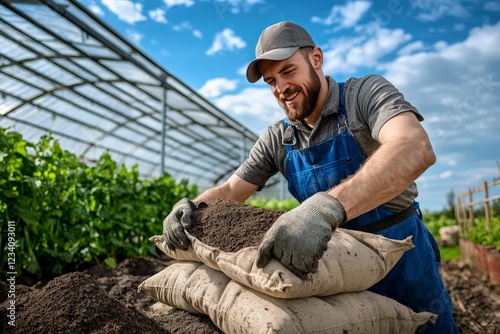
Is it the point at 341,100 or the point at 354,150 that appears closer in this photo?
the point at 354,150

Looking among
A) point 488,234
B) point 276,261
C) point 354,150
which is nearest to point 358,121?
point 354,150

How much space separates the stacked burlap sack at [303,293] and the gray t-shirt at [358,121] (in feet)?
1.78

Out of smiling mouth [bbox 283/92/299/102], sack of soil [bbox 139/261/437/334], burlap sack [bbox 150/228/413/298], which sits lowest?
sack of soil [bbox 139/261/437/334]

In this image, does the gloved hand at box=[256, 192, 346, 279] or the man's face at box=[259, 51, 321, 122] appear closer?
the gloved hand at box=[256, 192, 346, 279]

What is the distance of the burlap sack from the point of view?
160cm

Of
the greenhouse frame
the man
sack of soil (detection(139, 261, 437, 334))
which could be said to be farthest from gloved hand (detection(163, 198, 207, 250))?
the greenhouse frame

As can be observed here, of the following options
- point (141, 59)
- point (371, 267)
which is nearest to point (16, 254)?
point (371, 267)

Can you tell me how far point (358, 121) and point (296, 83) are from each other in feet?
1.27

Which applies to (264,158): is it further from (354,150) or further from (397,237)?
(397,237)

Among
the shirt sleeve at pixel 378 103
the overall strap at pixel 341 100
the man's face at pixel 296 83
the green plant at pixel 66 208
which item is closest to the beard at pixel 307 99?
the man's face at pixel 296 83

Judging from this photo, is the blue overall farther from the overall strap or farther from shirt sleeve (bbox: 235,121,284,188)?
shirt sleeve (bbox: 235,121,284,188)

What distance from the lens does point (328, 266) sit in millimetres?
1728

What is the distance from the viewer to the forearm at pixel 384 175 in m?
1.80

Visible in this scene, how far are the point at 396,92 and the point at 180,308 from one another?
1505 millimetres
